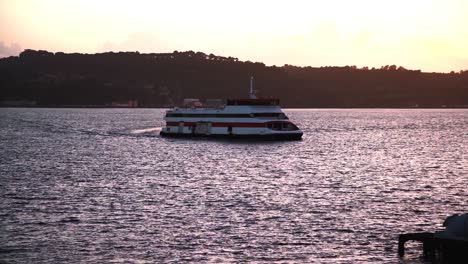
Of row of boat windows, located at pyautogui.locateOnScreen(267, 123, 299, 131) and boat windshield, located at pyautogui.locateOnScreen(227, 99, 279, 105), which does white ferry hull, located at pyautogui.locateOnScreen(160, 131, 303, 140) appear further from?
boat windshield, located at pyautogui.locateOnScreen(227, 99, 279, 105)

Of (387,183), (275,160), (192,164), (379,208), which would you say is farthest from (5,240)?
(275,160)

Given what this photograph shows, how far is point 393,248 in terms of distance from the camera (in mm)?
36906

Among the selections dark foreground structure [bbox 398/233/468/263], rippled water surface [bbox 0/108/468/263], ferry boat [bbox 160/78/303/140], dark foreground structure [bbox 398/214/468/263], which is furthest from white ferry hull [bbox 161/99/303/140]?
dark foreground structure [bbox 398/214/468/263]

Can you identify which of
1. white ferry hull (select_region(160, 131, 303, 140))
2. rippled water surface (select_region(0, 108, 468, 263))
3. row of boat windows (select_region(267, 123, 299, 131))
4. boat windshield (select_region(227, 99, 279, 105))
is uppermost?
boat windshield (select_region(227, 99, 279, 105))

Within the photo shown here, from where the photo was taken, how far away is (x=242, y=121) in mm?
109000

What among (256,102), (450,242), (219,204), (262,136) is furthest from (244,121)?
(450,242)

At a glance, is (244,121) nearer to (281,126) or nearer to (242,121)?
(242,121)

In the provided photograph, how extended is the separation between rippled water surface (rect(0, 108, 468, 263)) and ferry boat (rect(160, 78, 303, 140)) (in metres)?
10.2

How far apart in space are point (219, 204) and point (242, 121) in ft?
193

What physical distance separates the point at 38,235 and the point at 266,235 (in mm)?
11451

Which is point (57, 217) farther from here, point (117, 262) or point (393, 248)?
point (393, 248)

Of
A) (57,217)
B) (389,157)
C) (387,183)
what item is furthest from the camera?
(389,157)

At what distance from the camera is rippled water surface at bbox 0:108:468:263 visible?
36.5 meters

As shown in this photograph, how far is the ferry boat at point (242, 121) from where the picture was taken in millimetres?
106938
